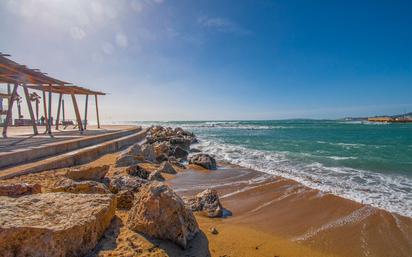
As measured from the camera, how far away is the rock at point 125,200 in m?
3.88

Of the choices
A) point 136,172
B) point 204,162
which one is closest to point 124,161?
point 136,172

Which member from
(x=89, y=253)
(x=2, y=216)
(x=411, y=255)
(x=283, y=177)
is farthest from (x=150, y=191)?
(x=283, y=177)

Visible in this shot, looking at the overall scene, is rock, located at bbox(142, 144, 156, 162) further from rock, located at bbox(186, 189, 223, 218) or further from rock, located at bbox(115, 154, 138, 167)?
rock, located at bbox(186, 189, 223, 218)

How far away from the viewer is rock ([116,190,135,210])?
388 cm

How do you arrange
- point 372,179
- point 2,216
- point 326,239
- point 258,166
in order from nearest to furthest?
point 2,216, point 326,239, point 372,179, point 258,166

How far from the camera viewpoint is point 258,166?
978 centimetres

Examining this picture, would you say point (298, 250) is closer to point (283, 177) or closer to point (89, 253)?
point (89, 253)

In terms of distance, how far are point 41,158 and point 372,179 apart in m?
11.1

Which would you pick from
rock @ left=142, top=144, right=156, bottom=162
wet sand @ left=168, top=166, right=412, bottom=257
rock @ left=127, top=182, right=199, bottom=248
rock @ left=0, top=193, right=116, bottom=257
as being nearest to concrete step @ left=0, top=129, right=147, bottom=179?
rock @ left=142, top=144, right=156, bottom=162

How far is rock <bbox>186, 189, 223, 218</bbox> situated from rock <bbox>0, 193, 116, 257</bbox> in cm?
186

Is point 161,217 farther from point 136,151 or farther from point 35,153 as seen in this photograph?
point 136,151

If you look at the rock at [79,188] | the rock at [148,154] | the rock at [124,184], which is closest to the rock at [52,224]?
the rock at [79,188]

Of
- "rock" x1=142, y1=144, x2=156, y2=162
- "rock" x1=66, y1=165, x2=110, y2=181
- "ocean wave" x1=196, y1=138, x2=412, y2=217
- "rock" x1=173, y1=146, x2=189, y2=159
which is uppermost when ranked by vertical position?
"rock" x1=66, y1=165, x2=110, y2=181

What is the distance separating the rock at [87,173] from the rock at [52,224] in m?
2.06
